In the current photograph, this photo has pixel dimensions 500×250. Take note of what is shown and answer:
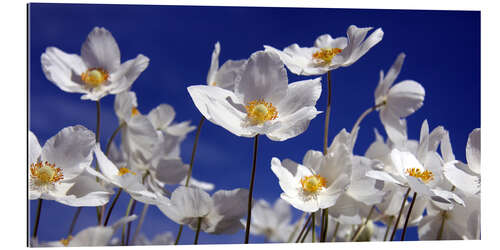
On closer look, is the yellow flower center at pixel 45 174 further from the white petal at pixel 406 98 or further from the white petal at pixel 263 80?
the white petal at pixel 406 98

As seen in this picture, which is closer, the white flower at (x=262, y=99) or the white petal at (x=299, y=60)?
the white flower at (x=262, y=99)

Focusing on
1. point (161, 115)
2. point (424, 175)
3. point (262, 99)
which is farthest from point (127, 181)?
point (424, 175)

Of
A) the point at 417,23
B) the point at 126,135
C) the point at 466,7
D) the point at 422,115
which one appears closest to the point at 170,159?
the point at 126,135

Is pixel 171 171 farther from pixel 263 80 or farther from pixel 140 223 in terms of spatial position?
pixel 263 80

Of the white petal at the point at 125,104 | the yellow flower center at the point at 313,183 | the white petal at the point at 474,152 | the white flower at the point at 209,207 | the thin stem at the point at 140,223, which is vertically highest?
the white petal at the point at 125,104

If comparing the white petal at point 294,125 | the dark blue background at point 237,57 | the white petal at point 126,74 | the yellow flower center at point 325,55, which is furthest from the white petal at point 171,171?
the yellow flower center at point 325,55

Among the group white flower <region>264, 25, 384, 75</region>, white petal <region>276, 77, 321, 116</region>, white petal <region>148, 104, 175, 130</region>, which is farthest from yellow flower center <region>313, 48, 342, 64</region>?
white petal <region>148, 104, 175, 130</region>

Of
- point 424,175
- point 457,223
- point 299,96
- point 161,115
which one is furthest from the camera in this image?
point 161,115

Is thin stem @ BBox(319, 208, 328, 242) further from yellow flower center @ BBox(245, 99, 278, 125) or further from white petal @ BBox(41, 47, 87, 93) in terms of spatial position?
white petal @ BBox(41, 47, 87, 93)
